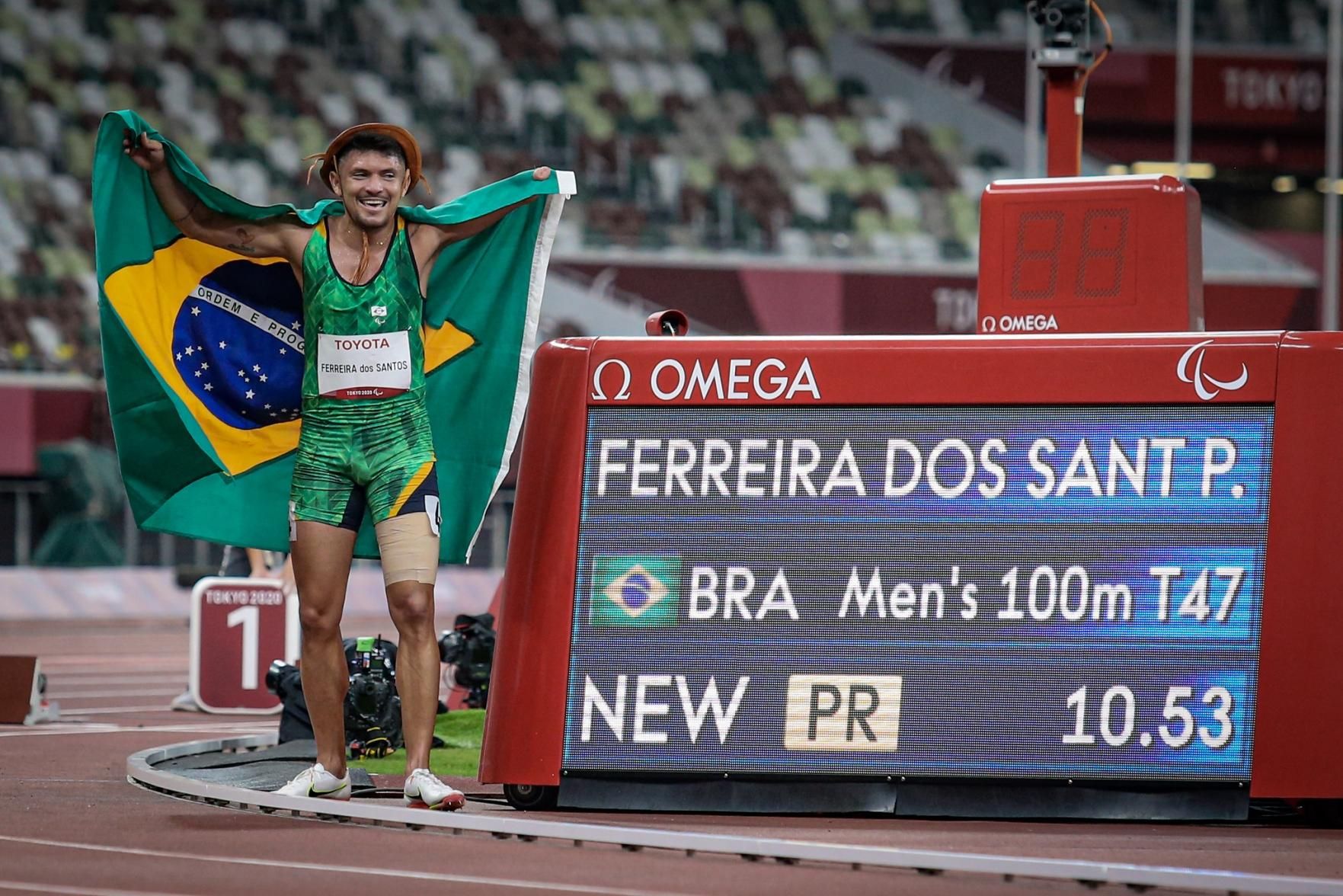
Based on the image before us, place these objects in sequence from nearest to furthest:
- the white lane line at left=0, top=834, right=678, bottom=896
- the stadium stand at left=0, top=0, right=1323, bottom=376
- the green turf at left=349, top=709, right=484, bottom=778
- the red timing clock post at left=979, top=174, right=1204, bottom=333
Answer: the white lane line at left=0, top=834, right=678, bottom=896 < the red timing clock post at left=979, top=174, right=1204, bottom=333 < the green turf at left=349, top=709, right=484, bottom=778 < the stadium stand at left=0, top=0, right=1323, bottom=376

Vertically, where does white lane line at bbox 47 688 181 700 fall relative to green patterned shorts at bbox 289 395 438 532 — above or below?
below

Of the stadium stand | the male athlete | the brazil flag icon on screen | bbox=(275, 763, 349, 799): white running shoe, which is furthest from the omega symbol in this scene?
the stadium stand


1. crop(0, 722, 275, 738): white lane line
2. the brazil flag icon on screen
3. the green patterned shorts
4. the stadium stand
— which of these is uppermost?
the stadium stand

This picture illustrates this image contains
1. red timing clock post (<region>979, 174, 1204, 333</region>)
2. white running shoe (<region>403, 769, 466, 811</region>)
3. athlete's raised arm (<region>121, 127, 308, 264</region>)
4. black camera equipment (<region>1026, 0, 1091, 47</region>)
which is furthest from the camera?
black camera equipment (<region>1026, 0, 1091, 47</region>)

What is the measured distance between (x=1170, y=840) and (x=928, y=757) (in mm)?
690

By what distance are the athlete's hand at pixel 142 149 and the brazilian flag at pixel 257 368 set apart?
24 cm

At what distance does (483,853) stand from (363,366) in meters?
1.61

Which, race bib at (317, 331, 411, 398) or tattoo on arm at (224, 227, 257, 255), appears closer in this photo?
race bib at (317, 331, 411, 398)

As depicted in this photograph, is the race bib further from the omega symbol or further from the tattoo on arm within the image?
the omega symbol

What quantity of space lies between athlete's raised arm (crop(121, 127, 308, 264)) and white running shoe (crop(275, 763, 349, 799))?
4.96 ft

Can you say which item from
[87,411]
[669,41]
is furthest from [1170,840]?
[669,41]

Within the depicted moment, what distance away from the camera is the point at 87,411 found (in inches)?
847

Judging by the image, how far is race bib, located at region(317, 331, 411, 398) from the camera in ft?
19.8

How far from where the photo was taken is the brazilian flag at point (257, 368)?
639 cm
